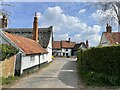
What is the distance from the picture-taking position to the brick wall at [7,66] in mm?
16525

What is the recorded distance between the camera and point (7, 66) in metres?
17.8

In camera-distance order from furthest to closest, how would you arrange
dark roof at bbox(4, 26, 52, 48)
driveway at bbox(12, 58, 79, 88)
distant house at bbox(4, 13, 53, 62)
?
dark roof at bbox(4, 26, 52, 48) < distant house at bbox(4, 13, 53, 62) < driveway at bbox(12, 58, 79, 88)

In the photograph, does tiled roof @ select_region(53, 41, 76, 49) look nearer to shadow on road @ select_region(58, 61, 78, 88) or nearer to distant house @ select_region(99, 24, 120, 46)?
distant house @ select_region(99, 24, 120, 46)

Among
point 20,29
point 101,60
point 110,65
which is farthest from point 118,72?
point 20,29

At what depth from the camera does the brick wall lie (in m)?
16.5

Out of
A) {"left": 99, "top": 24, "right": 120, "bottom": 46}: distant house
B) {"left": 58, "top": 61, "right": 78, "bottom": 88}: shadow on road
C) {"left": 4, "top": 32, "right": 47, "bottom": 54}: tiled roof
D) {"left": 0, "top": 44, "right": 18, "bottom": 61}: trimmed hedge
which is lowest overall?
{"left": 58, "top": 61, "right": 78, "bottom": 88}: shadow on road

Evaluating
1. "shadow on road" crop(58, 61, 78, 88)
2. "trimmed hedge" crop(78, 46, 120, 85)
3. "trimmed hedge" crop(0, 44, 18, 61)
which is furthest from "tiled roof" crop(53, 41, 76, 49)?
"trimmed hedge" crop(78, 46, 120, 85)

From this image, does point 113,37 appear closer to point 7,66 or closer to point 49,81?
point 49,81

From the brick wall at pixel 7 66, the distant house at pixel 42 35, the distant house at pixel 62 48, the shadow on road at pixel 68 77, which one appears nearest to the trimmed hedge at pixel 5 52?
the brick wall at pixel 7 66

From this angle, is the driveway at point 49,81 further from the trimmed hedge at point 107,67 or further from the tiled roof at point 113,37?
the tiled roof at point 113,37

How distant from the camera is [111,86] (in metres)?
14.4

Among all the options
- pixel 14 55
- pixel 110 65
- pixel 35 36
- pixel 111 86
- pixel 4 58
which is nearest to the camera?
pixel 111 86

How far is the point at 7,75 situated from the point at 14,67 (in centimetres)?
271

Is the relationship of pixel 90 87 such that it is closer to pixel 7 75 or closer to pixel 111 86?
pixel 111 86
